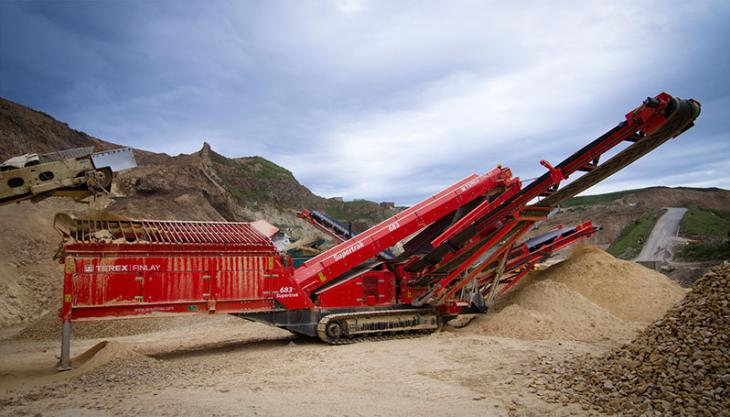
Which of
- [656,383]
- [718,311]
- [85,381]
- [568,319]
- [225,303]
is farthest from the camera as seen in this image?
[568,319]

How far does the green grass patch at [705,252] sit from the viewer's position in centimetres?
2775

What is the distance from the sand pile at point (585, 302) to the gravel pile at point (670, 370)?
409 centimetres

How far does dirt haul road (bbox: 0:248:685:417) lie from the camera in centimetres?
591

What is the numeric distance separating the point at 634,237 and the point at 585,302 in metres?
35.8

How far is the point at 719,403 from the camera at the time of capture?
15.1 feet

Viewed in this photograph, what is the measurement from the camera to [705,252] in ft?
98.2

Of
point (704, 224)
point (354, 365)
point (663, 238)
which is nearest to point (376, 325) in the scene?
point (354, 365)

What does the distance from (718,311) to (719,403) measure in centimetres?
162

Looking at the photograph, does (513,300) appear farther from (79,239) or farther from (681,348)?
(79,239)

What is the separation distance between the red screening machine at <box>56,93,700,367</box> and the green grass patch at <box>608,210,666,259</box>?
3183 centimetres

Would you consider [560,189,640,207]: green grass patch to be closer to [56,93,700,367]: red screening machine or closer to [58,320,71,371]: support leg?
[56,93,700,367]: red screening machine

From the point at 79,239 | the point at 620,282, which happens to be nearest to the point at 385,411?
the point at 79,239

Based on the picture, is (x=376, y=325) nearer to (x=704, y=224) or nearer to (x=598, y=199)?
(x=704, y=224)

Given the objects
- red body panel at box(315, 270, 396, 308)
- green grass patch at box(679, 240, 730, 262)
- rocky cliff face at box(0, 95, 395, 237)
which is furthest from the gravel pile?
rocky cliff face at box(0, 95, 395, 237)
